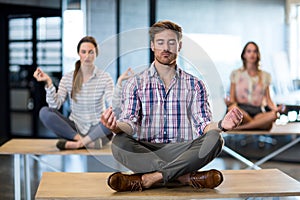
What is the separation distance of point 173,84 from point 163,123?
17 cm

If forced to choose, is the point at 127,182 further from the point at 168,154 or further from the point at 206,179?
the point at 206,179

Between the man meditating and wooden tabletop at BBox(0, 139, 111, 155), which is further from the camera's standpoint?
wooden tabletop at BBox(0, 139, 111, 155)

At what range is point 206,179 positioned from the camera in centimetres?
227

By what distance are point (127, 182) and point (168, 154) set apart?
0.21m

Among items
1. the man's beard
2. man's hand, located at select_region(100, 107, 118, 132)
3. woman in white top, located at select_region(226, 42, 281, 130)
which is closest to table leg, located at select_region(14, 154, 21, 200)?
man's hand, located at select_region(100, 107, 118, 132)

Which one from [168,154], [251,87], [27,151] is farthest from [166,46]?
[251,87]

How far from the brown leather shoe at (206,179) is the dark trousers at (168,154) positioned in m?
0.04

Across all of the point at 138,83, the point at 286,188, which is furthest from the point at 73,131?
A: the point at 286,188

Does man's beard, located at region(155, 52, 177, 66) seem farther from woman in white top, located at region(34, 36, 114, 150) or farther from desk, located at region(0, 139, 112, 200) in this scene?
desk, located at region(0, 139, 112, 200)

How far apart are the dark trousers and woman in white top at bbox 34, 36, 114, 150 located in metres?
0.52

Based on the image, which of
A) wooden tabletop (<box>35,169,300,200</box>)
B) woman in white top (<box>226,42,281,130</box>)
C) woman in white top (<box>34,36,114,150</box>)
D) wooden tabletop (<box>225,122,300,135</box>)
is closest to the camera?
wooden tabletop (<box>35,169,300,200</box>)

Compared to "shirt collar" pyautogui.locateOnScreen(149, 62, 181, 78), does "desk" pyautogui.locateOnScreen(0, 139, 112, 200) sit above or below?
below

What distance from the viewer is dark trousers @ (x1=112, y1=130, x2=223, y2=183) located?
2.22m

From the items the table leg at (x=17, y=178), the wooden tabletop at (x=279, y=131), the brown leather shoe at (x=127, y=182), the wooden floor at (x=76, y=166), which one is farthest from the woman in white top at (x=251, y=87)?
the brown leather shoe at (x=127, y=182)
